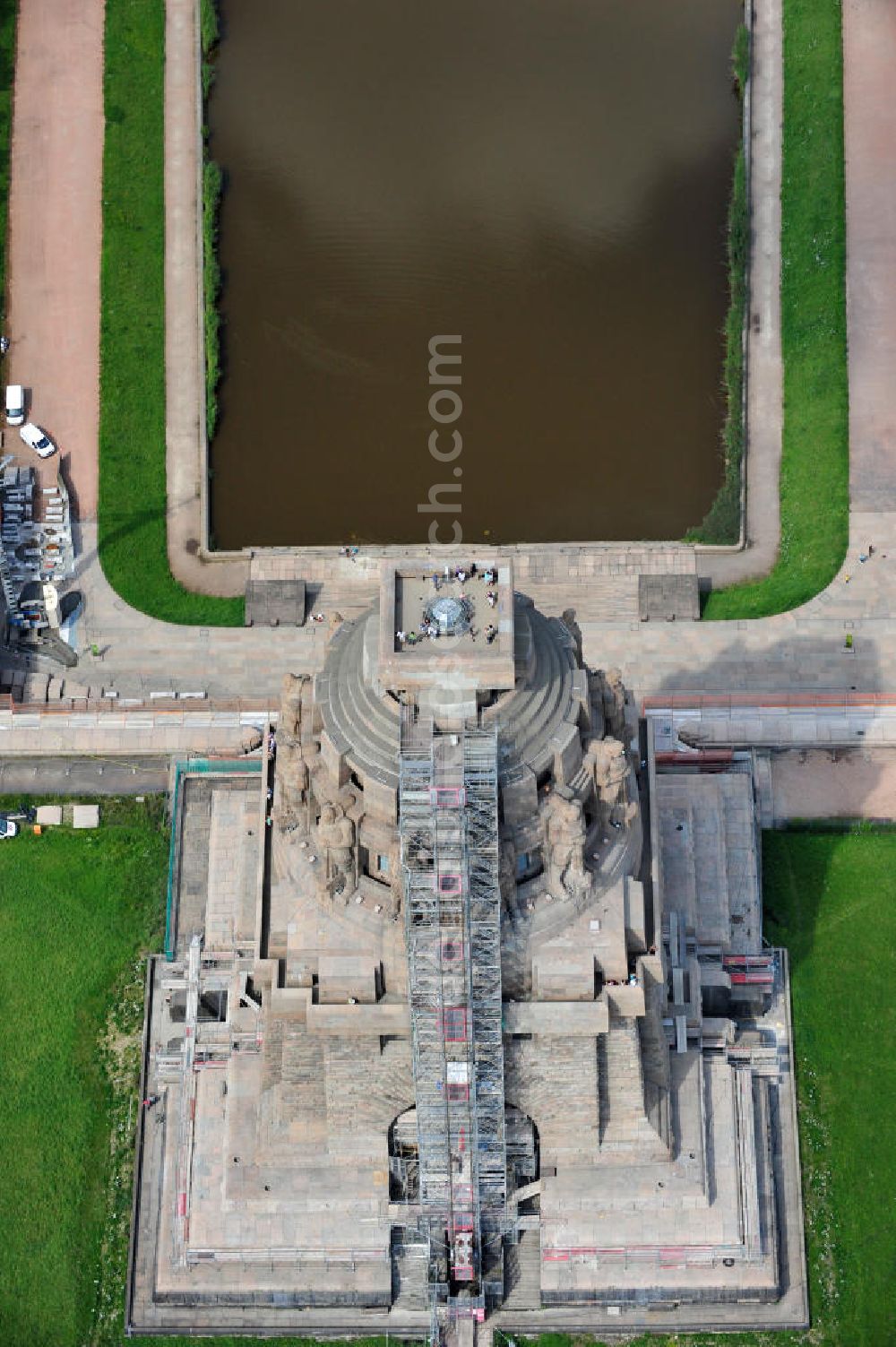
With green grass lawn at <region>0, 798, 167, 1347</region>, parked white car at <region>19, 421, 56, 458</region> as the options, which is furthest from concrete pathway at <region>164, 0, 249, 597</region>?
green grass lawn at <region>0, 798, 167, 1347</region>

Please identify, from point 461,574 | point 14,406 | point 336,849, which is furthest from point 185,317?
point 461,574

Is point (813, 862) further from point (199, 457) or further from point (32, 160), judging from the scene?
point (32, 160)

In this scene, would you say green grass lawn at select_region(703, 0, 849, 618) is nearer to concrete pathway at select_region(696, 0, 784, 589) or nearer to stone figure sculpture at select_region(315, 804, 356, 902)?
concrete pathway at select_region(696, 0, 784, 589)

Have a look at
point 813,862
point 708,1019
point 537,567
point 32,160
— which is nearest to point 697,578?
point 537,567

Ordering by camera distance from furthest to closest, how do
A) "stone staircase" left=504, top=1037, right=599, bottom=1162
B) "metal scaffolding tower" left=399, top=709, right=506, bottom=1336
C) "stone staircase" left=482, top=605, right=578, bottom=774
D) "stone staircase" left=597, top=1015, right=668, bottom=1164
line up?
1. "stone staircase" left=597, top=1015, right=668, bottom=1164
2. "stone staircase" left=504, top=1037, right=599, bottom=1162
3. "stone staircase" left=482, top=605, right=578, bottom=774
4. "metal scaffolding tower" left=399, top=709, right=506, bottom=1336

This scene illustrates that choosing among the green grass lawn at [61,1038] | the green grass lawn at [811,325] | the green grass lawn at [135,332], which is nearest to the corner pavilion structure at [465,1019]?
the green grass lawn at [61,1038]

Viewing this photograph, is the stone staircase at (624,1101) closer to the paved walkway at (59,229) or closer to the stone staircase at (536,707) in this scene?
the stone staircase at (536,707)
